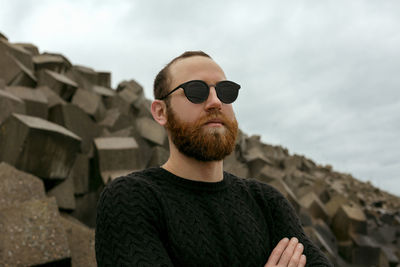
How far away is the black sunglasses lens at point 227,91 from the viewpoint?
148 cm

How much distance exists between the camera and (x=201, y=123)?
1.41 meters

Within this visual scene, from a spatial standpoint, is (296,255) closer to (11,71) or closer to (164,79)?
(164,79)

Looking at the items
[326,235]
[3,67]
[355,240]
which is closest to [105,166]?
[3,67]

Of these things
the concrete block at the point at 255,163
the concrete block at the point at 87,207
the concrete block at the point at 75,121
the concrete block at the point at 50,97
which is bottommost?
the concrete block at the point at 87,207

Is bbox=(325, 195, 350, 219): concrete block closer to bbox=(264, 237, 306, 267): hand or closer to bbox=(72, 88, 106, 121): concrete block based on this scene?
bbox=(72, 88, 106, 121): concrete block

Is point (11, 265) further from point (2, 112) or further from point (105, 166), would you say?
point (2, 112)

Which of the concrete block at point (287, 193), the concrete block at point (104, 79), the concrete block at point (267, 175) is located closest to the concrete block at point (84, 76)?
the concrete block at point (104, 79)

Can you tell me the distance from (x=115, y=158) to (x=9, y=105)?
1.26 m

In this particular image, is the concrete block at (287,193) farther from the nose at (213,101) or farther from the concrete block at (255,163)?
the nose at (213,101)

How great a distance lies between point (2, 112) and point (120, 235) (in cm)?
324

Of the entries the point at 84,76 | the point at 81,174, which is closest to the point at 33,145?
the point at 81,174

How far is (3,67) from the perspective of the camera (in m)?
5.07

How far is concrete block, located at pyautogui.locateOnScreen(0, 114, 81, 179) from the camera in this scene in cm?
346

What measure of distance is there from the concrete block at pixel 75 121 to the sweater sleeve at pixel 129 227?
3506 millimetres
